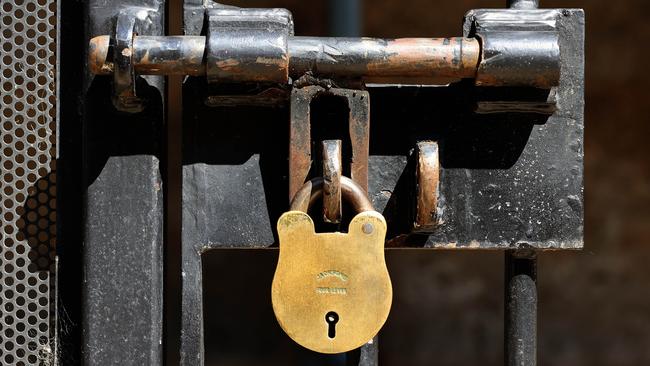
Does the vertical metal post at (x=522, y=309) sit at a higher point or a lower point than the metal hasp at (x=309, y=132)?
lower

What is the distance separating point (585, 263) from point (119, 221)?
3131mm

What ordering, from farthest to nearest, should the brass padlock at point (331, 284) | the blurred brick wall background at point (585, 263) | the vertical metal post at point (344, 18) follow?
the blurred brick wall background at point (585, 263), the vertical metal post at point (344, 18), the brass padlock at point (331, 284)

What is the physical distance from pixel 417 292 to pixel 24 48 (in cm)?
309

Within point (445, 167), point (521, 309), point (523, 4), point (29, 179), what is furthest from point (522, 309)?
point (29, 179)

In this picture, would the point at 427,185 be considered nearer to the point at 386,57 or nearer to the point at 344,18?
the point at 386,57

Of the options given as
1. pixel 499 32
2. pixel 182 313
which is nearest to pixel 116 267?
pixel 182 313

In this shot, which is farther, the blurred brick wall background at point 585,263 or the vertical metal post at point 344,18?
the blurred brick wall background at point 585,263

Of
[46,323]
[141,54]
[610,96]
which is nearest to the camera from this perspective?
[141,54]

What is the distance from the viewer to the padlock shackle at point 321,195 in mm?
681

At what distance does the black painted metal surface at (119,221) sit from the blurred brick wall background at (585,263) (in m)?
2.78

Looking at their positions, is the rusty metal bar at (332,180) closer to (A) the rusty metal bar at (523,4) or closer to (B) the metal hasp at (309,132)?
(B) the metal hasp at (309,132)

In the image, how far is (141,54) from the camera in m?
0.66

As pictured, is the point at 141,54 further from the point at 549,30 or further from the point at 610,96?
the point at 610,96

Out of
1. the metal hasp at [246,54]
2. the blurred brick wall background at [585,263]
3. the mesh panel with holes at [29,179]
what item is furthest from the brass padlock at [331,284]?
the blurred brick wall background at [585,263]
